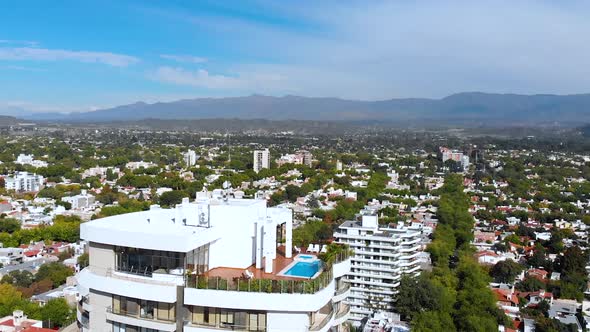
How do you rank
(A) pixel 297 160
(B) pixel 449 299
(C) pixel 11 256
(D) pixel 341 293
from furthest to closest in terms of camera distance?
(A) pixel 297 160
(C) pixel 11 256
(B) pixel 449 299
(D) pixel 341 293

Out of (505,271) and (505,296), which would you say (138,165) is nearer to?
(505,271)

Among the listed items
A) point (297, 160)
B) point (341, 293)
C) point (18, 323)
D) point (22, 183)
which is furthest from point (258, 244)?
point (297, 160)

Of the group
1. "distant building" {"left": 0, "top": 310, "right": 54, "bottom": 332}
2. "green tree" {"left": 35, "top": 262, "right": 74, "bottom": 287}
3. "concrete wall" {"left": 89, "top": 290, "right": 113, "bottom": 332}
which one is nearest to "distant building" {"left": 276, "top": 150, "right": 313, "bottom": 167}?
"green tree" {"left": 35, "top": 262, "right": 74, "bottom": 287}

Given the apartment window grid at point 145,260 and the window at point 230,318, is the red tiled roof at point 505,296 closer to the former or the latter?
the window at point 230,318

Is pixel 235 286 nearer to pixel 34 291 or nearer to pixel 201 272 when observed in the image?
pixel 201 272

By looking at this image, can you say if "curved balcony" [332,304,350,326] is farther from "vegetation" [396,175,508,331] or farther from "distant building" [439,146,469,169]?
"distant building" [439,146,469,169]

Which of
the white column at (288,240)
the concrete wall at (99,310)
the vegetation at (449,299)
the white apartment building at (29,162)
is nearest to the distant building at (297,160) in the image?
the white apartment building at (29,162)

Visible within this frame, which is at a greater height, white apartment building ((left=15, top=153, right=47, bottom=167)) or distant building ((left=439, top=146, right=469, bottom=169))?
distant building ((left=439, top=146, right=469, bottom=169))
